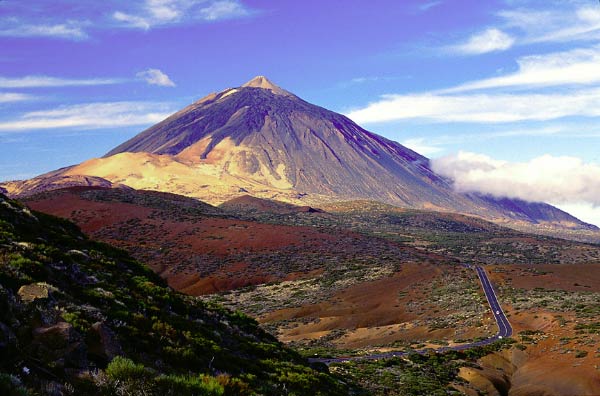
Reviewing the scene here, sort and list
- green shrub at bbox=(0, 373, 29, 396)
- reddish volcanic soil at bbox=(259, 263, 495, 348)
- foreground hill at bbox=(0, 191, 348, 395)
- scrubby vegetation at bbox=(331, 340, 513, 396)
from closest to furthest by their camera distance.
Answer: green shrub at bbox=(0, 373, 29, 396) < foreground hill at bbox=(0, 191, 348, 395) < scrubby vegetation at bbox=(331, 340, 513, 396) < reddish volcanic soil at bbox=(259, 263, 495, 348)

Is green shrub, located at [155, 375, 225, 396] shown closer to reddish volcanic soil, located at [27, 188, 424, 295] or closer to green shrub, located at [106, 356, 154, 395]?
green shrub, located at [106, 356, 154, 395]

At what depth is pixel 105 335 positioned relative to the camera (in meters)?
10.5

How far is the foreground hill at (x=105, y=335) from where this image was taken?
861 cm

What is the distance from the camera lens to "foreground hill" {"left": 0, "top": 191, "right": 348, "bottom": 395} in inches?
339

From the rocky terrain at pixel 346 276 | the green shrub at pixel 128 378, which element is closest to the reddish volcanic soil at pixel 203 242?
the rocky terrain at pixel 346 276

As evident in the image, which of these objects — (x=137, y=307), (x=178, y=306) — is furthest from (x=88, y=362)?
(x=178, y=306)

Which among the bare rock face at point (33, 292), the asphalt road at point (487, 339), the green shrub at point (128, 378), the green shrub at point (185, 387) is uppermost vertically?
the bare rock face at point (33, 292)

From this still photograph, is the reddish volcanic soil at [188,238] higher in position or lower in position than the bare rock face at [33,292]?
lower

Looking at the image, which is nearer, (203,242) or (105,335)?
(105,335)

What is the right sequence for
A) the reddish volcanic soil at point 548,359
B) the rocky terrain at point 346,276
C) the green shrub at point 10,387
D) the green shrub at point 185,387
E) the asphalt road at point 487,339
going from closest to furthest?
the green shrub at point 10,387 → the green shrub at point 185,387 → the reddish volcanic soil at point 548,359 → the asphalt road at point 487,339 → the rocky terrain at point 346,276

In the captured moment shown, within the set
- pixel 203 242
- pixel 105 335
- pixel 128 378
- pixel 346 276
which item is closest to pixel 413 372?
pixel 105 335

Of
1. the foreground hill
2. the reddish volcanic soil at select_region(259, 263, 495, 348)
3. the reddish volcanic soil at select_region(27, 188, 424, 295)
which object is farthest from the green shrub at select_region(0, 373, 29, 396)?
the reddish volcanic soil at select_region(27, 188, 424, 295)

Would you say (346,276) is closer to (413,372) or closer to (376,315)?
(376,315)

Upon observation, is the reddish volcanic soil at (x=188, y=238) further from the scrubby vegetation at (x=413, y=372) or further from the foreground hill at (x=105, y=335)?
the foreground hill at (x=105, y=335)
